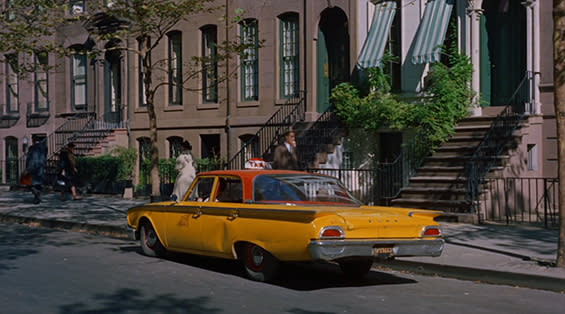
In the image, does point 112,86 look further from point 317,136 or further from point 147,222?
point 147,222

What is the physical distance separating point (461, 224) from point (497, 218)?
1273mm

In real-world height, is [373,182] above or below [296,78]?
below

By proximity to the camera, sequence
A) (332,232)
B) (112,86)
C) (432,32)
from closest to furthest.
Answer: (332,232)
(432,32)
(112,86)

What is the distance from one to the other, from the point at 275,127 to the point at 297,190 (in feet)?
42.5

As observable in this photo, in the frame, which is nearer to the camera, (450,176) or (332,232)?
(332,232)

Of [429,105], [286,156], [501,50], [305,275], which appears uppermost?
[501,50]

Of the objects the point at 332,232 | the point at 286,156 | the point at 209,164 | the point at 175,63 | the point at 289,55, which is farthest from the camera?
the point at 175,63

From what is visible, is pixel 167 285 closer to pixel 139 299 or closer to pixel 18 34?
pixel 139 299

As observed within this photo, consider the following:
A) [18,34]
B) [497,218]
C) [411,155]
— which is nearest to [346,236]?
[497,218]

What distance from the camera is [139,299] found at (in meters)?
7.96

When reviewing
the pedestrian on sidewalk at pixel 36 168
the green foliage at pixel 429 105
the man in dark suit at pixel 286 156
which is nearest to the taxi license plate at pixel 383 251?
the man in dark suit at pixel 286 156

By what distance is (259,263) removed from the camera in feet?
30.0

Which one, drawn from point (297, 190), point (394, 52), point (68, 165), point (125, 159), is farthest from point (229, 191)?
point (125, 159)

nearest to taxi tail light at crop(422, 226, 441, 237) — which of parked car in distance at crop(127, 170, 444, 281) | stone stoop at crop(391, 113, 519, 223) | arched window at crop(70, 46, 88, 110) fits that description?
parked car in distance at crop(127, 170, 444, 281)
